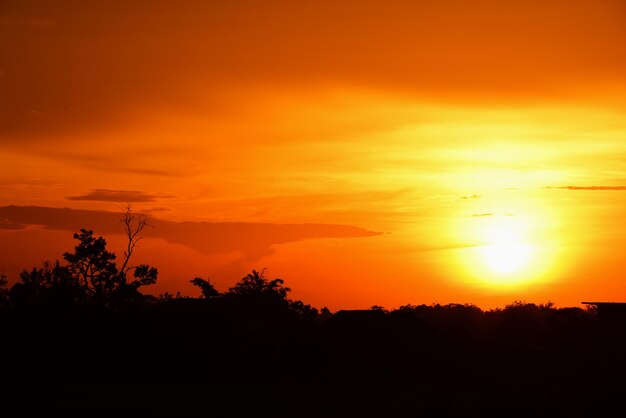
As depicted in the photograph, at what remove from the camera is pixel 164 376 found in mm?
48188

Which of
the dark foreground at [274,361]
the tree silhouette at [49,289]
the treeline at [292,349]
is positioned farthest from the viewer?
the tree silhouette at [49,289]

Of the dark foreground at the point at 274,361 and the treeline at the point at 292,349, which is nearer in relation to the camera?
the dark foreground at the point at 274,361

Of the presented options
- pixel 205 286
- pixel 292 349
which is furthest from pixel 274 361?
pixel 205 286

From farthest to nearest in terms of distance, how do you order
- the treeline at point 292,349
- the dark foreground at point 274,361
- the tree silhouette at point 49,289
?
1. the tree silhouette at point 49,289
2. the treeline at point 292,349
3. the dark foreground at point 274,361

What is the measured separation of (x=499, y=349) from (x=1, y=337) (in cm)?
3165

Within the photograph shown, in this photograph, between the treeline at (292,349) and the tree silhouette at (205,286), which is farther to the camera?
the tree silhouette at (205,286)

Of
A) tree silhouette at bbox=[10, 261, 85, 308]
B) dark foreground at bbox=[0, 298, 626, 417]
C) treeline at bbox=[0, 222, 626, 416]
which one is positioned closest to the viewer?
dark foreground at bbox=[0, 298, 626, 417]

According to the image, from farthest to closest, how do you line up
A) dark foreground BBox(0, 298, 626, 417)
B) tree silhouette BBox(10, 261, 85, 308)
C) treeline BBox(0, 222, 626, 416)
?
tree silhouette BBox(10, 261, 85, 308) < treeline BBox(0, 222, 626, 416) < dark foreground BBox(0, 298, 626, 417)

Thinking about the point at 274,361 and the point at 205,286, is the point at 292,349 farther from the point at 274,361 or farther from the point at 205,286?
the point at 205,286

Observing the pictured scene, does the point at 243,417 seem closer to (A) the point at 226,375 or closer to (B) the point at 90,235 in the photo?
(A) the point at 226,375

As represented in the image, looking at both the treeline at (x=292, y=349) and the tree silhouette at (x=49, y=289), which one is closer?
the treeline at (x=292, y=349)

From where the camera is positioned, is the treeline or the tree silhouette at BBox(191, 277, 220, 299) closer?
the treeline

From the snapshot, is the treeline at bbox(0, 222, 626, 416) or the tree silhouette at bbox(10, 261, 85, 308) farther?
the tree silhouette at bbox(10, 261, 85, 308)

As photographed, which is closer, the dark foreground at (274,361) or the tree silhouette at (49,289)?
the dark foreground at (274,361)
